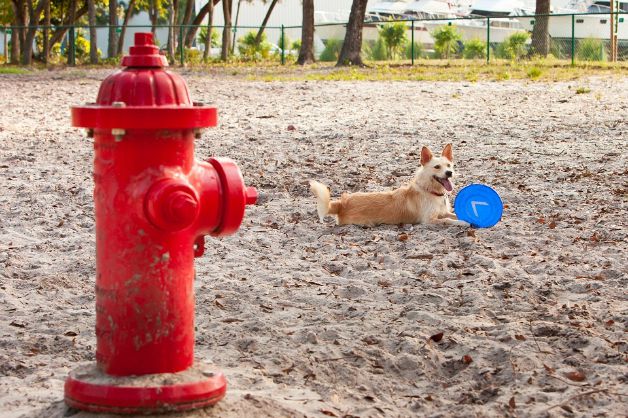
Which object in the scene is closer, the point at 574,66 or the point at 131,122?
the point at 131,122

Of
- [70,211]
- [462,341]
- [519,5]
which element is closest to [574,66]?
[70,211]

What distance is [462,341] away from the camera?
15.0ft

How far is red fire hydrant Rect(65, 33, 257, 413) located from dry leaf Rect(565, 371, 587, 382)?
5.08ft

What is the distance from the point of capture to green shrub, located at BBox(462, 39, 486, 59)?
3691 centimetres

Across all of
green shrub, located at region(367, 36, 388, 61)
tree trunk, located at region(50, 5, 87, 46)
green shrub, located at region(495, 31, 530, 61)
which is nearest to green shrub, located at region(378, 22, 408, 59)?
green shrub, located at region(367, 36, 388, 61)

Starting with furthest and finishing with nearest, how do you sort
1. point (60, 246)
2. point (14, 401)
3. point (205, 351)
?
point (60, 246)
point (205, 351)
point (14, 401)

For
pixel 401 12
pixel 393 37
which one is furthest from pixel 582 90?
pixel 401 12

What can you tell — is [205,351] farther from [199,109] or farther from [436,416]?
[199,109]

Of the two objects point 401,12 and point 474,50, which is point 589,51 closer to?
point 474,50

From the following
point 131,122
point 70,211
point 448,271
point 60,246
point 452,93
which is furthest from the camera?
point 452,93

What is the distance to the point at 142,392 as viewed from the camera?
3.12 meters

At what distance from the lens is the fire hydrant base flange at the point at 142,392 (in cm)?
312

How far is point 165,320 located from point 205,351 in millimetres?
1320

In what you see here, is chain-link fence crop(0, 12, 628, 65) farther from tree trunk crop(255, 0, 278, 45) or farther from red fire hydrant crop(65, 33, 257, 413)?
red fire hydrant crop(65, 33, 257, 413)
